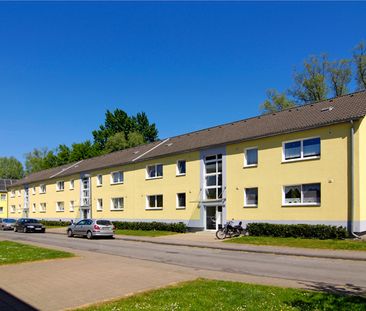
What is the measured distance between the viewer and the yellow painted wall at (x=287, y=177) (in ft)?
73.7

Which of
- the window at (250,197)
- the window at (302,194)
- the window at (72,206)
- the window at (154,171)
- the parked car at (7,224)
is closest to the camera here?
the window at (302,194)

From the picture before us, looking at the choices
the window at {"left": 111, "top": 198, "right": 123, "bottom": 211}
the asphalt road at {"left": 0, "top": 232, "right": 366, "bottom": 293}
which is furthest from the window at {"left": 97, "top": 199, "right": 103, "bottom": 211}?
the asphalt road at {"left": 0, "top": 232, "right": 366, "bottom": 293}

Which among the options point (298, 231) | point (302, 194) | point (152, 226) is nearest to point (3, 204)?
point (152, 226)

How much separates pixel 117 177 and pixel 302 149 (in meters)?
22.1

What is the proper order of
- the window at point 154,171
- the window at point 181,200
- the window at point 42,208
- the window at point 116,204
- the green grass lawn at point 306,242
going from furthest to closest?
the window at point 42,208 < the window at point 116,204 < the window at point 154,171 < the window at point 181,200 < the green grass lawn at point 306,242

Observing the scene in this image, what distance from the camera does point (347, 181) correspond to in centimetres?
2203

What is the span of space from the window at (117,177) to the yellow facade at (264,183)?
1.27 ft

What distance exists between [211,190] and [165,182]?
17.9 feet

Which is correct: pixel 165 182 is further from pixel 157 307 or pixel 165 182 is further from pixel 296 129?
pixel 157 307

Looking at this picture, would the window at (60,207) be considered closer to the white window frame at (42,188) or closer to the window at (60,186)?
the window at (60,186)

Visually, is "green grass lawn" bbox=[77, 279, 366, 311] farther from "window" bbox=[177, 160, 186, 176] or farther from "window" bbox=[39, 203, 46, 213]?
"window" bbox=[39, 203, 46, 213]

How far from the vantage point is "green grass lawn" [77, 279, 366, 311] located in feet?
23.4

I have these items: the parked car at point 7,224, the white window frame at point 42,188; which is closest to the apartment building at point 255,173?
the parked car at point 7,224

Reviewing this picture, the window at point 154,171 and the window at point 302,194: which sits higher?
the window at point 154,171
